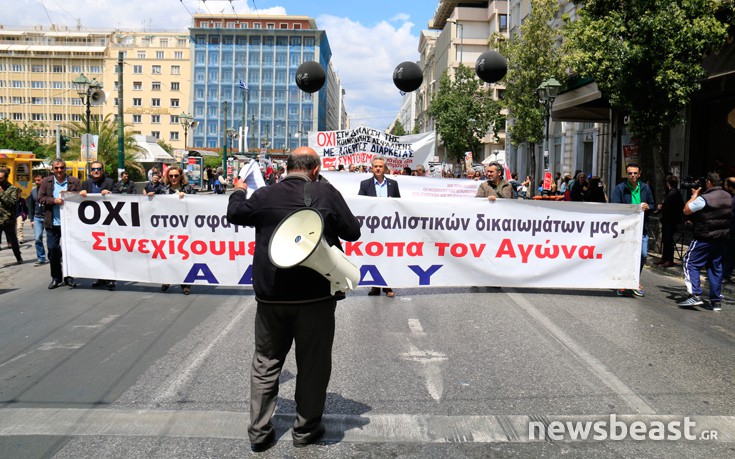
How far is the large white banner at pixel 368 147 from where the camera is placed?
15.5 m

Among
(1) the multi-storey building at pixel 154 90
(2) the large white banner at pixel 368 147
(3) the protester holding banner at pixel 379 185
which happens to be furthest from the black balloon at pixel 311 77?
(1) the multi-storey building at pixel 154 90

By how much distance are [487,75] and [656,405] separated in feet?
39.8

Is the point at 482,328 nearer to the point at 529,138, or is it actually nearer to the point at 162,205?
the point at 162,205

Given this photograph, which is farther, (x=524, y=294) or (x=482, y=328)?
(x=524, y=294)

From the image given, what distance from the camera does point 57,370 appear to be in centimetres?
547

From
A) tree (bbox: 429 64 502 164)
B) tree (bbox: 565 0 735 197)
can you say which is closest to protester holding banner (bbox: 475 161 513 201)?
tree (bbox: 565 0 735 197)

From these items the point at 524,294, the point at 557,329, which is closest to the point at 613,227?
the point at 524,294

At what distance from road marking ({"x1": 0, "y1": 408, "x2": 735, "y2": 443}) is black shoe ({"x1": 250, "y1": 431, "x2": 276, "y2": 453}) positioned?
14cm

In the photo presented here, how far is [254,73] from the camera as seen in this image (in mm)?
115250

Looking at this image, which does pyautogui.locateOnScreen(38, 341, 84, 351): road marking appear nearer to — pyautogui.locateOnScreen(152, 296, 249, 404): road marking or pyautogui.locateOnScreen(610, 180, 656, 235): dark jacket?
pyautogui.locateOnScreen(152, 296, 249, 404): road marking

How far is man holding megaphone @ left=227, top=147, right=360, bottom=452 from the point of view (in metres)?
3.84

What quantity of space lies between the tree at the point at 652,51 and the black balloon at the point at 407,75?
156 inches

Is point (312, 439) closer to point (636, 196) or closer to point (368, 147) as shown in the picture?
point (636, 196)

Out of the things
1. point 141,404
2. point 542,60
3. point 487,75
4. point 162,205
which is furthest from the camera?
point 542,60
